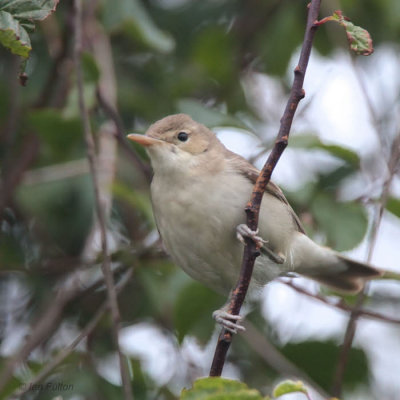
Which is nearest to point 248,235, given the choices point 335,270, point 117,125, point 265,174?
point 265,174

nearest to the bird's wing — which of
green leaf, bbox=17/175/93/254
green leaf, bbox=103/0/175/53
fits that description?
green leaf, bbox=103/0/175/53

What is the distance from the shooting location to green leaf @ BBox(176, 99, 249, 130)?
141 inches

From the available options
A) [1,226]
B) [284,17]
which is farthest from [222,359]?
[284,17]

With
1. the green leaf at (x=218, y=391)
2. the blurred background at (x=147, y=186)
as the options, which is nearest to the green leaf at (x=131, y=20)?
the blurred background at (x=147, y=186)

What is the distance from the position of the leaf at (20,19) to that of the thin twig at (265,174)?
0.73 metres

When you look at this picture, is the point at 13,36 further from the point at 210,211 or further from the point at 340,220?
the point at 340,220

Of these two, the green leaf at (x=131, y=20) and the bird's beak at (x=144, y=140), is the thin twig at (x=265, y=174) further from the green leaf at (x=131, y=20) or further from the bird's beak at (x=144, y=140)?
the green leaf at (x=131, y=20)

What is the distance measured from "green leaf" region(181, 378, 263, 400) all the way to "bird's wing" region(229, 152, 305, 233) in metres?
1.61

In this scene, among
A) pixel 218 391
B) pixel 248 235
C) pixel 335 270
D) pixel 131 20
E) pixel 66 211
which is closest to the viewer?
pixel 218 391

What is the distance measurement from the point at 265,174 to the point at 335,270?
184 centimetres

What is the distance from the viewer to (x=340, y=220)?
364 cm

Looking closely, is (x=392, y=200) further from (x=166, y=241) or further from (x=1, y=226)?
(x=1, y=226)

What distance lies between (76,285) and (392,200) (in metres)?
1.88

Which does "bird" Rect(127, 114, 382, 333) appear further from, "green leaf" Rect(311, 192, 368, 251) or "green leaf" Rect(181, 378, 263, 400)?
"green leaf" Rect(181, 378, 263, 400)
